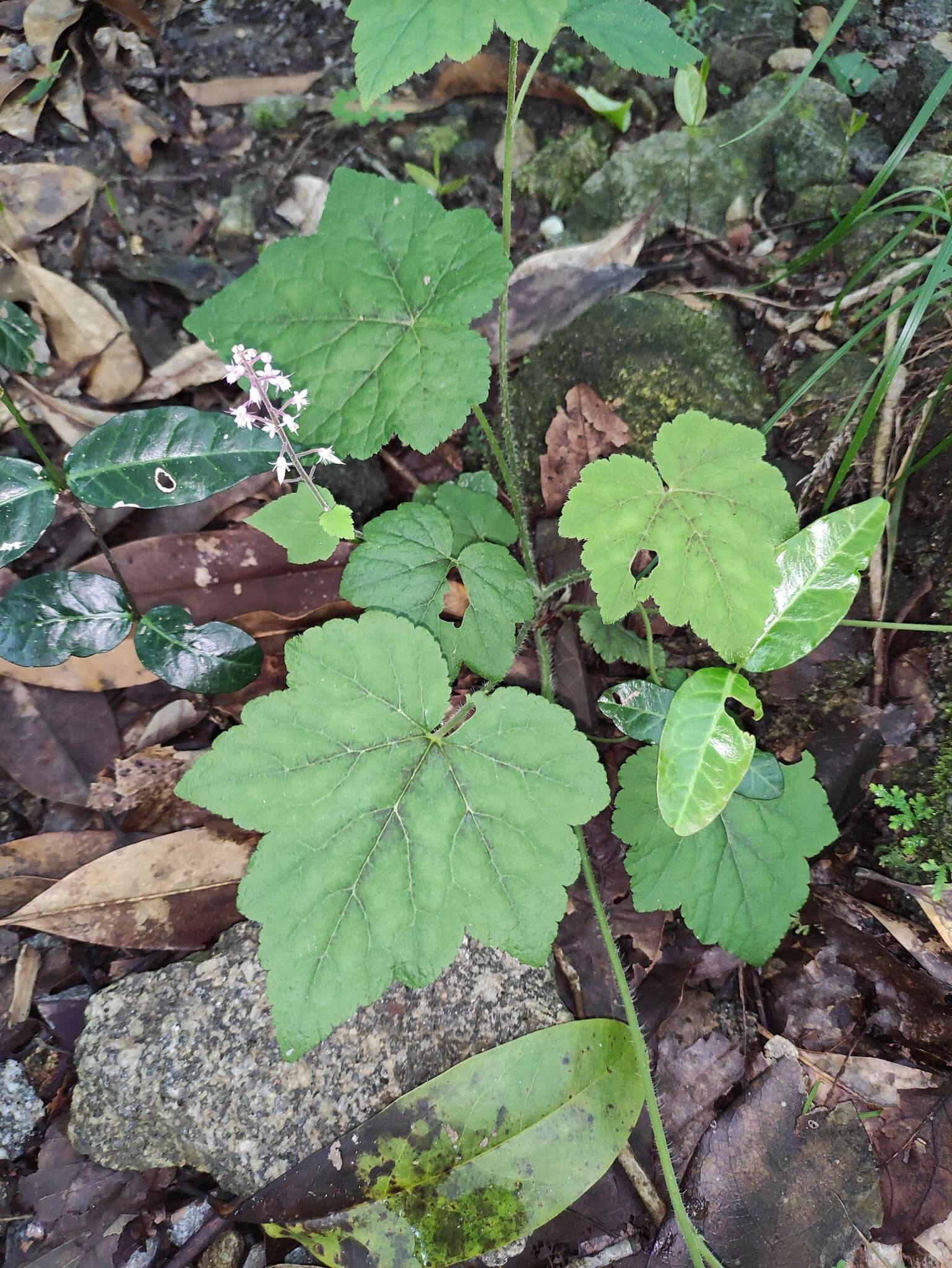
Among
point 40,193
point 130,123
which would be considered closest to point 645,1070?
point 40,193

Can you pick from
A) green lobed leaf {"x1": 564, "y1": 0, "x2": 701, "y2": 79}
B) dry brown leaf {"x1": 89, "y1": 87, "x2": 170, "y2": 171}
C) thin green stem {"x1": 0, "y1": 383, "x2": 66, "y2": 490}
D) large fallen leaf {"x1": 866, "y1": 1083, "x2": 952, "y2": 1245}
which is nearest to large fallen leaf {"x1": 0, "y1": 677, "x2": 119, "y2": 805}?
thin green stem {"x1": 0, "y1": 383, "x2": 66, "y2": 490}

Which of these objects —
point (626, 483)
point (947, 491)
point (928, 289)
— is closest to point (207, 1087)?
point (626, 483)

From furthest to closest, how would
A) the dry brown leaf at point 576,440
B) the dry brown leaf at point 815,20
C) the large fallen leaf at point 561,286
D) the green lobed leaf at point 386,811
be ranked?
1. the dry brown leaf at point 815,20
2. the large fallen leaf at point 561,286
3. the dry brown leaf at point 576,440
4. the green lobed leaf at point 386,811

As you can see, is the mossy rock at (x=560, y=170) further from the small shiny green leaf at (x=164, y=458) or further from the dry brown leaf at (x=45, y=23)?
the dry brown leaf at (x=45, y=23)

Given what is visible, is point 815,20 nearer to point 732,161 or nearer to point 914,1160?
point 732,161

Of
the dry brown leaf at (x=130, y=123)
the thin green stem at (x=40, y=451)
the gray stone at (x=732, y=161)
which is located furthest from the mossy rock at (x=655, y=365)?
the dry brown leaf at (x=130, y=123)

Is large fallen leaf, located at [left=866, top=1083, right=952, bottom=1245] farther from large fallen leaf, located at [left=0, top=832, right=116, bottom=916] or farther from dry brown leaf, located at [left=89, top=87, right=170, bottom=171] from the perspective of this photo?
dry brown leaf, located at [left=89, top=87, right=170, bottom=171]
